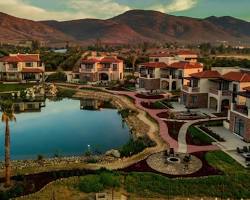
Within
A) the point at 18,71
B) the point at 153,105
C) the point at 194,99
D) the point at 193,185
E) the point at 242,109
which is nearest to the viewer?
the point at 193,185

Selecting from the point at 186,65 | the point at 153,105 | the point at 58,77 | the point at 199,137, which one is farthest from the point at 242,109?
the point at 58,77

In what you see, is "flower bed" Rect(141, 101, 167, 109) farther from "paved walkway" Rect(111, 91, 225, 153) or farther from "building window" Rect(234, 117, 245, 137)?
"building window" Rect(234, 117, 245, 137)

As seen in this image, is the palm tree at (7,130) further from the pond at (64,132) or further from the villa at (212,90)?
the villa at (212,90)

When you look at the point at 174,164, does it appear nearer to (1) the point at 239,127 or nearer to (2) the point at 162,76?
(1) the point at 239,127

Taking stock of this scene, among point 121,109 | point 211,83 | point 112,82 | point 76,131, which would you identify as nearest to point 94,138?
point 76,131

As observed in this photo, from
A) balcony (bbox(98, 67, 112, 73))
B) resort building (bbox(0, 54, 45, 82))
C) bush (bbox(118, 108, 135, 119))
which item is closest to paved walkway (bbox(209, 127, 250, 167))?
bush (bbox(118, 108, 135, 119))
